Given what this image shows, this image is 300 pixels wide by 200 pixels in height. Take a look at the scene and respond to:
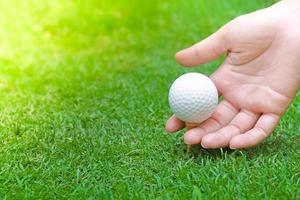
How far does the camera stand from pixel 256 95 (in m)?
2.59

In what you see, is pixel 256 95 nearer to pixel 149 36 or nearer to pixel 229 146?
pixel 229 146

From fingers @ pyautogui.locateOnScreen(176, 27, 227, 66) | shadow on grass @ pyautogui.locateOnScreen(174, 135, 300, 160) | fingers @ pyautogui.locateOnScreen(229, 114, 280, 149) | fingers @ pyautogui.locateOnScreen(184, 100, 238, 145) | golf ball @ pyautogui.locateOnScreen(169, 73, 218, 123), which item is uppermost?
fingers @ pyautogui.locateOnScreen(176, 27, 227, 66)

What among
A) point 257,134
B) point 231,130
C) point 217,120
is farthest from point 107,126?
point 257,134

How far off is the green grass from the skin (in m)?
0.13

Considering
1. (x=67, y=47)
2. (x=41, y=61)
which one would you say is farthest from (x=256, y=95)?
(x=67, y=47)

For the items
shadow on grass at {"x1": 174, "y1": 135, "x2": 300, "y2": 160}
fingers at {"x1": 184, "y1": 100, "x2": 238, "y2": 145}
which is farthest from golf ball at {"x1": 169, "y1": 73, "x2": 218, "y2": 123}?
shadow on grass at {"x1": 174, "y1": 135, "x2": 300, "y2": 160}

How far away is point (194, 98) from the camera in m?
2.50

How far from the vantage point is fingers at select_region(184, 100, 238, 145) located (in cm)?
250

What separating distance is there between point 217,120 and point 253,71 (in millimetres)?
310

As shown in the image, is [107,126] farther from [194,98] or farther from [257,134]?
[257,134]

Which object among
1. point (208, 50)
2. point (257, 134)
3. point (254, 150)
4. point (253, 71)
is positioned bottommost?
point (254, 150)

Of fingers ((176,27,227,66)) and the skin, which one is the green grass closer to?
the skin

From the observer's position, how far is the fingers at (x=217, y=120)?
2.50 metres

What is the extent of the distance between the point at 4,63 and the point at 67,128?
1.91m
